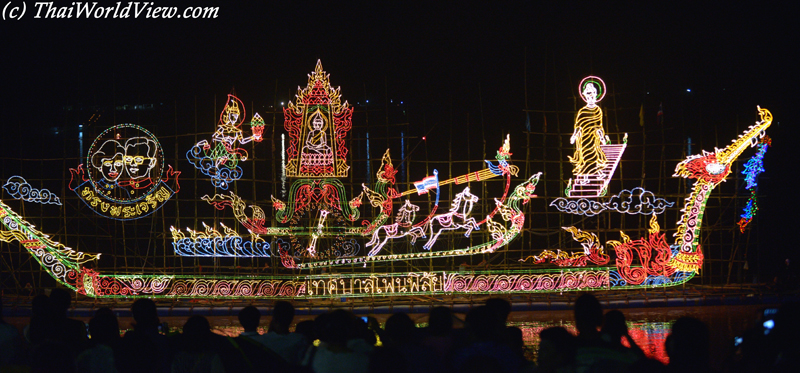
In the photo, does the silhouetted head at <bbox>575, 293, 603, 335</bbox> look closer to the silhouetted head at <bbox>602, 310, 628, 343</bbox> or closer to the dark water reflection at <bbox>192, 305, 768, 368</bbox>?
the silhouetted head at <bbox>602, 310, 628, 343</bbox>

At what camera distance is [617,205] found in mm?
11477

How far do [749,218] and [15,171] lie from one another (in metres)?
14.4

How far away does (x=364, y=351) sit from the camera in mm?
3771

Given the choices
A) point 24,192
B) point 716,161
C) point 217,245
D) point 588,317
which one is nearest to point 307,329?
point 588,317

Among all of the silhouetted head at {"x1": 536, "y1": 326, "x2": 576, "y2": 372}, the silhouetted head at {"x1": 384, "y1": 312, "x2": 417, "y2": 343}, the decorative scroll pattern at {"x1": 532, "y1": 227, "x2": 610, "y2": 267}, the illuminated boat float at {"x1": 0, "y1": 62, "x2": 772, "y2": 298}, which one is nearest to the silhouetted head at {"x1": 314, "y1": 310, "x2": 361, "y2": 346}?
the silhouetted head at {"x1": 384, "y1": 312, "x2": 417, "y2": 343}

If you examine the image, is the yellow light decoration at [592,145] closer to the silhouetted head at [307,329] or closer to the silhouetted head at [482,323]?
the silhouetted head at [307,329]

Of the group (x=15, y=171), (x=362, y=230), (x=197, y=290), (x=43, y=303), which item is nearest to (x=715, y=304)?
(x=362, y=230)

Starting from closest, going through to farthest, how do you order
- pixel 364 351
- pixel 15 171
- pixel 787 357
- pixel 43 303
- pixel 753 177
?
1. pixel 787 357
2. pixel 364 351
3. pixel 43 303
4. pixel 753 177
5. pixel 15 171

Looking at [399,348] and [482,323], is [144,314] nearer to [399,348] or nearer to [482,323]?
[399,348]

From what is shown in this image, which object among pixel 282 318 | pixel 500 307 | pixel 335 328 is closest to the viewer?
pixel 335 328

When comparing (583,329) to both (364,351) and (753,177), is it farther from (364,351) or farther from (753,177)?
(753,177)

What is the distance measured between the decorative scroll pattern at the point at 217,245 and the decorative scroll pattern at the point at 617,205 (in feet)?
15.4

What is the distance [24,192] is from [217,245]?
3.19 meters

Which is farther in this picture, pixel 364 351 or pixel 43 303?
pixel 43 303
